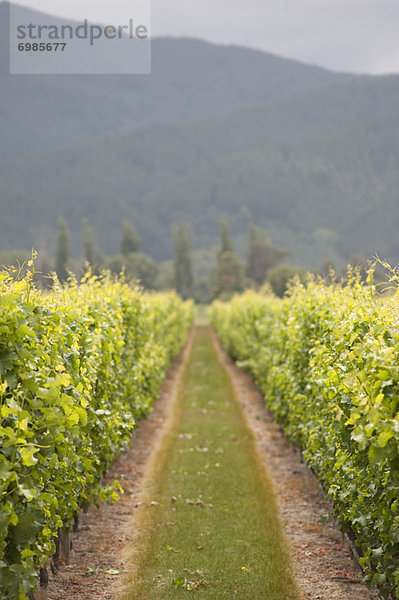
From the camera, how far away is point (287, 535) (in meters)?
6.68

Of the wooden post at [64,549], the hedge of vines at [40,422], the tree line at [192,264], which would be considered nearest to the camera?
the hedge of vines at [40,422]

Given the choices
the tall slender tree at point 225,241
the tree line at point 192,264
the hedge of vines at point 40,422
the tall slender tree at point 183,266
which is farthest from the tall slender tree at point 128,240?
the hedge of vines at point 40,422

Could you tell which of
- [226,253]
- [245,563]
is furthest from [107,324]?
[226,253]

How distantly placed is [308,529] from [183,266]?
90.4m

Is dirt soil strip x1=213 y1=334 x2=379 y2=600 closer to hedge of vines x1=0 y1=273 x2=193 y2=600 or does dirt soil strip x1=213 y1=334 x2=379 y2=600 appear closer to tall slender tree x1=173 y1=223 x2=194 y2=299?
hedge of vines x1=0 y1=273 x2=193 y2=600

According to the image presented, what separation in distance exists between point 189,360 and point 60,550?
18.5m

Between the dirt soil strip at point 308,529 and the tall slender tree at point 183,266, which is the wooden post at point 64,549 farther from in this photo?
the tall slender tree at point 183,266

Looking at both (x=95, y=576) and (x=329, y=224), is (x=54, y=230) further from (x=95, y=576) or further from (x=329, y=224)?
(x=95, y=576)

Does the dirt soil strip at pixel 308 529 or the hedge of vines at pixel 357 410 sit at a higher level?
the hedge of vines at pixel 357 410

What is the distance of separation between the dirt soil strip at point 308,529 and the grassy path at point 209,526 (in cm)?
17

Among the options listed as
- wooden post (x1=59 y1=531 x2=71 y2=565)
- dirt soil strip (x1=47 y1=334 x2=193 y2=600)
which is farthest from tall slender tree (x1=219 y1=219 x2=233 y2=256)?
wooden post (x1=59 y1=531 x2=71 y2=565)

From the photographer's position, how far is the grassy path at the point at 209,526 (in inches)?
216

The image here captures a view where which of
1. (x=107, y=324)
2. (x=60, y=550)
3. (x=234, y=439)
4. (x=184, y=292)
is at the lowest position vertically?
(x=184, y=292)

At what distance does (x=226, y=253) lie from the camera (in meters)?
94.0
